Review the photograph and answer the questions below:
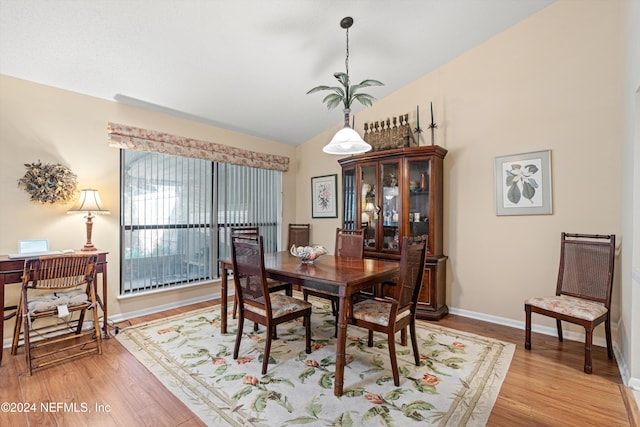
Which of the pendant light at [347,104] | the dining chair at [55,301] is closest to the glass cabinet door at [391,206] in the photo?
the pendant light at [347,104]

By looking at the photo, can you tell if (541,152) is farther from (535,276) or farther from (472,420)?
(472,420)

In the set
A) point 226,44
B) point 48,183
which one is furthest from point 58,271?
point 226,44

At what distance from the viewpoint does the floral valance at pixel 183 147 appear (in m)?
3.33

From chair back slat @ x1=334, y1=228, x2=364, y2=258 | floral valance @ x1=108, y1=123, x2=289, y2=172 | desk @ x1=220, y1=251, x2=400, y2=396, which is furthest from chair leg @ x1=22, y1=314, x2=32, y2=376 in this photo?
chair back slat @ x1=334, y1=228, x2=364, y2=258

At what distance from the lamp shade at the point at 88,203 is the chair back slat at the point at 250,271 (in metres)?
1.56

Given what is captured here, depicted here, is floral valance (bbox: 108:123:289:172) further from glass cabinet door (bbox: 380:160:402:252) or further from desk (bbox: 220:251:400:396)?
glass cabinet door (bbox: 380:160:402:252)

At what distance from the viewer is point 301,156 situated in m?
5.29

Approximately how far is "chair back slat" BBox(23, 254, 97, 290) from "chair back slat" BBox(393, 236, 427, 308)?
8.35ft

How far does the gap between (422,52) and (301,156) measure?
2565mm

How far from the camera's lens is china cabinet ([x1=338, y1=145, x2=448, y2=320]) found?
3465 mm

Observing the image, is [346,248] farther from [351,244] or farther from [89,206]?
[89,206]

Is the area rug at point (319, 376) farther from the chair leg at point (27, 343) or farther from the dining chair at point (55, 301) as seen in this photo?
the chair leg at point (27, 343)

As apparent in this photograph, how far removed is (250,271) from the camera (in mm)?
2359

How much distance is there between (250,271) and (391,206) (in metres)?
2.07
